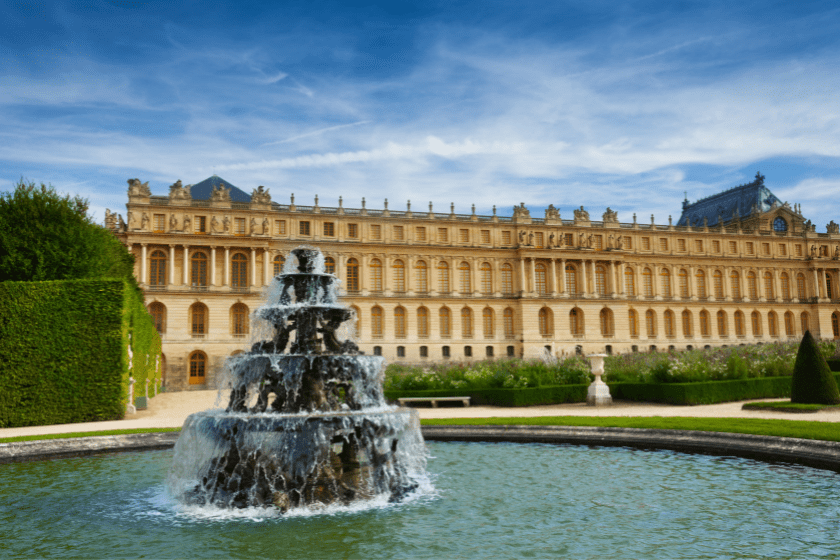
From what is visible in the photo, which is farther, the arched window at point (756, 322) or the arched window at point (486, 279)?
the arched window at point (756, 322)

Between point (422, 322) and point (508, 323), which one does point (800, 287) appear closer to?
point (508, 323)

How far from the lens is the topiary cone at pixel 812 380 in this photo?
700 inches

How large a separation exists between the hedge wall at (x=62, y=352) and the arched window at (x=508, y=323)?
125 ft

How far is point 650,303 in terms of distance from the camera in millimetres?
57469

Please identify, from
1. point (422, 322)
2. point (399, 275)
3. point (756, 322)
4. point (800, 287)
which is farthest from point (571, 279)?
point (800, 287)

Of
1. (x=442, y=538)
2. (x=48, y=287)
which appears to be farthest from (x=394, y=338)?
(x=442, y=538)

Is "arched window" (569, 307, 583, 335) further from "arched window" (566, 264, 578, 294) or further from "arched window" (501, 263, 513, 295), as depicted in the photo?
"arched window" (501, 263, 513, 295)

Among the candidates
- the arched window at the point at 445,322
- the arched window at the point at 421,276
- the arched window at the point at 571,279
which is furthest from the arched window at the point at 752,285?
the arched window at the point at 421,276

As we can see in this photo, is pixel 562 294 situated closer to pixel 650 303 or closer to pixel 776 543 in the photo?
pixel 650 303

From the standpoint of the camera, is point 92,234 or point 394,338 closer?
point 92,234

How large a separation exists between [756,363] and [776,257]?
45.6m

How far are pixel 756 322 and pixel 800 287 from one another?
6.52 metres

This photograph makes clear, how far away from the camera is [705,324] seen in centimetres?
6012

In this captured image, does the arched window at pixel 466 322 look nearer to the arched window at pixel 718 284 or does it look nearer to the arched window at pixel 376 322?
the arched window at pixel 376 322
